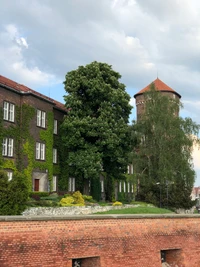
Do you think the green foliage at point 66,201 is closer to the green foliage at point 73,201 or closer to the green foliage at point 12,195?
the green foliage at point 73,201

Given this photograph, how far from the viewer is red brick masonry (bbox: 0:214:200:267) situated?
11242mm

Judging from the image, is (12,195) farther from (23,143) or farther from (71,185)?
(71,185)

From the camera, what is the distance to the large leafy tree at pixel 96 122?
3738 cm

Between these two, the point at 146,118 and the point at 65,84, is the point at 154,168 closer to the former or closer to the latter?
the point at 146,118

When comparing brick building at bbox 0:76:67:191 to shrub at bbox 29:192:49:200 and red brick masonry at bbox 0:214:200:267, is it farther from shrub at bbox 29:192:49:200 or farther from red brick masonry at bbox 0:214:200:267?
red brick masonry at bbox 0:214:200:267

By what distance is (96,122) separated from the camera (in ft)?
124

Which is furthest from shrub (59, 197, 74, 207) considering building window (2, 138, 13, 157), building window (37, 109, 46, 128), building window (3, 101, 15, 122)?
building window (3, 101, 15, 122)

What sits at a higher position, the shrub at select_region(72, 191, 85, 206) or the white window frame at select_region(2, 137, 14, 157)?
the white window frame at select_region(2, 137, 14, 157)

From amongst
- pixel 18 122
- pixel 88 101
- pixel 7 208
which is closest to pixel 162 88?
pixel 88 101

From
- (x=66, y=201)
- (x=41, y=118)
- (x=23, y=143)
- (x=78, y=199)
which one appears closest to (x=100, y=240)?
(x=66, y=201)

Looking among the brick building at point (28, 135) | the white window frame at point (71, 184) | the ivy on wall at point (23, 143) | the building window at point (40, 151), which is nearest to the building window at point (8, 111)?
the brick building at point (28, 135)

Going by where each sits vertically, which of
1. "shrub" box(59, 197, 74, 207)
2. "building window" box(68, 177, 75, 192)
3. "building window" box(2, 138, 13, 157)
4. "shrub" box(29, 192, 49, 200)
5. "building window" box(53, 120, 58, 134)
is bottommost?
"shrub" box(59, 197, 74, 207)

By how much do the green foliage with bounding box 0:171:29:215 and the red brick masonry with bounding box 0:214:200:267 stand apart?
992cm

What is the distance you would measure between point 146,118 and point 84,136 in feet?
30.9
